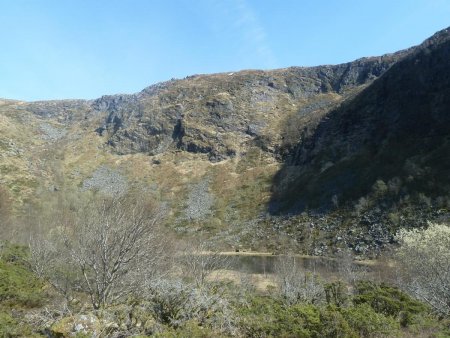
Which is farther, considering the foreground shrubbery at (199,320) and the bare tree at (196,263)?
the bare tree at (196,263)

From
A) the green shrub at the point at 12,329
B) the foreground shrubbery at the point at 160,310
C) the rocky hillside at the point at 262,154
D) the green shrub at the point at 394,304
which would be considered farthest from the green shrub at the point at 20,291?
the rocky hillside at the point at 262,154

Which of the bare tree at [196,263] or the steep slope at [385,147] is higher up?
the steep slope at [385,147]

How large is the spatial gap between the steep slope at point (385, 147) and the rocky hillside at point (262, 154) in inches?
16.9

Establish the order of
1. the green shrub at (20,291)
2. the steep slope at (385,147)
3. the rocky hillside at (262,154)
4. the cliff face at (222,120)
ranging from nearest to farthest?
the green shrub at (20,291) < the steep slope at (385,147) < the rocky hillside at (262,154) < the cliff face at (222,120)

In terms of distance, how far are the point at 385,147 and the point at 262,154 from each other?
56041 mm

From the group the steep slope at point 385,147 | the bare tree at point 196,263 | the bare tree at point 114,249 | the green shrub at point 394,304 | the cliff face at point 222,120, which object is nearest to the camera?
the bare tree at point 114,249

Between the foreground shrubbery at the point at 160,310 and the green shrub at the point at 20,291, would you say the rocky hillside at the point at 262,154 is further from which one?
the green shrub at the point at 20,291

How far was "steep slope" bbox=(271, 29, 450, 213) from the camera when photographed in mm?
90750

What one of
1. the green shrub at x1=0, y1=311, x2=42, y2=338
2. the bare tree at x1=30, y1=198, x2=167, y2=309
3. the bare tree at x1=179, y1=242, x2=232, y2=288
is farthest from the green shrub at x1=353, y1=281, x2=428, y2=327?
the bare tree at x1=179, y1=242, x2=232, y2=288

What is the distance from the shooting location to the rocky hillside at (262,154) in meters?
101

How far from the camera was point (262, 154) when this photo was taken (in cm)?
15975

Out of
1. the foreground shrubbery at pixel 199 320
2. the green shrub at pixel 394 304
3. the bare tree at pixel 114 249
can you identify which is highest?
the bare tree at pixel 114 249

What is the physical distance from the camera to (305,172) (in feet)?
433

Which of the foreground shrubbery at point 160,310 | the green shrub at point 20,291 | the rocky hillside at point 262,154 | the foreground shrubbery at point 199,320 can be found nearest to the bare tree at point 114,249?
the foreground shrubbery at point 160,310
